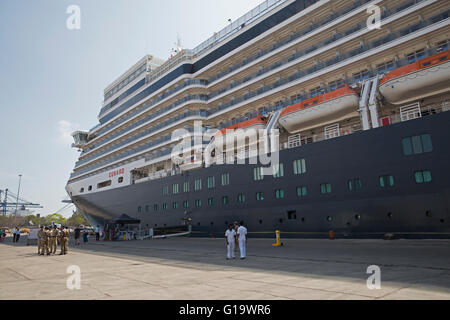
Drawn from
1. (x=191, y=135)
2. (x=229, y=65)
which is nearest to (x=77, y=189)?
(x=191, y=135)

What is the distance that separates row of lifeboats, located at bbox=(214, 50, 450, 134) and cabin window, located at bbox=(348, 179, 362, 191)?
422 centimetres

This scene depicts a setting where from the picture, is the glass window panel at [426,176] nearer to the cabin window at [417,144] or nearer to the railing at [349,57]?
the cabin window at [417,144]

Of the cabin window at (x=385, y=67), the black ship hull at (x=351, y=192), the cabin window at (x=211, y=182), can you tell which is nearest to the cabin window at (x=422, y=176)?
the black ship hull at (x=351, y=192)

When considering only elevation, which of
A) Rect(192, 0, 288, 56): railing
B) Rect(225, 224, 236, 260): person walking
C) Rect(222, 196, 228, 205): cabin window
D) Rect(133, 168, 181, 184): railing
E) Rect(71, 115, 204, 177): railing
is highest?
Rect(192, 0, 288, 56): railing

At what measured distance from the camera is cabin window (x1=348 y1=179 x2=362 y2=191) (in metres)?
14.8

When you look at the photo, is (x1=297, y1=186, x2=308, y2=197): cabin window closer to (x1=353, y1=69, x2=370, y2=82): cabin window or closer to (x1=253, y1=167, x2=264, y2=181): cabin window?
(x1=253, y1=167, x2=264, y2=181): cabin window

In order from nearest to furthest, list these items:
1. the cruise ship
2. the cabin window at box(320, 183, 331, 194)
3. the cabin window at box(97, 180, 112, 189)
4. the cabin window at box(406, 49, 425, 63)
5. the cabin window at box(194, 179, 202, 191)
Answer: the cruise ship, the cabin window at box(406, 49, 425, 63), the cabin window at box(320, 183, 331, 194), the cabin window at box(194, 179, 202, 191), the cabin window at box(97, 180, 112, 189)

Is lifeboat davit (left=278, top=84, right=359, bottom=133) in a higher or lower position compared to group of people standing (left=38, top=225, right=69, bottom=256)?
higher

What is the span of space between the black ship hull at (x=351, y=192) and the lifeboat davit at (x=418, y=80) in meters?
2.01

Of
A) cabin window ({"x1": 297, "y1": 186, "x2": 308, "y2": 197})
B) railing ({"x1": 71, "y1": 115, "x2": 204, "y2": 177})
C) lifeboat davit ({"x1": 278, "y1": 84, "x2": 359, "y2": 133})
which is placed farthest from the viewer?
railing ({"x1": 71, "y1": 115, "x2": 204, "y2": 177})

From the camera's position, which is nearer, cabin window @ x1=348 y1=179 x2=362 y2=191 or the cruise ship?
the cruise ship

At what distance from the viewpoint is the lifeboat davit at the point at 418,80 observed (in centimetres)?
1350

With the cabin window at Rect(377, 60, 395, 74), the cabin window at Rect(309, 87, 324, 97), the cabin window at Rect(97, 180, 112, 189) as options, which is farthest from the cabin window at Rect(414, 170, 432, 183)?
the cabin window at Rect(97, 180, 112, 189)

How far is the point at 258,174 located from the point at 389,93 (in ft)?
28.8
